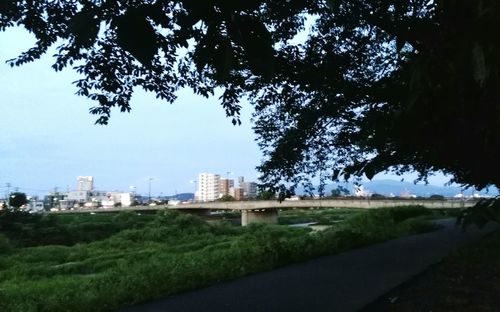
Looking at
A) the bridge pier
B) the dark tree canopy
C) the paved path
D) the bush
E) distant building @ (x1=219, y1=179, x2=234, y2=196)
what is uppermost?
distant building @ (x1=219, y1=179, x2=234, y2=196)

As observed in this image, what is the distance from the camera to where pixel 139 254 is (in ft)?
90.3

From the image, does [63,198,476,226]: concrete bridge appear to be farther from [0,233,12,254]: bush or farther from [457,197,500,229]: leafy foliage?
[457,197,500,229]: leafy foliage

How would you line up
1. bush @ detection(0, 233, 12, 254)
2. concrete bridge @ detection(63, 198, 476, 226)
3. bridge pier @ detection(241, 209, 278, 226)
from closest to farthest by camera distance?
1. bush @ detection(0, 233, 12, 254)
2. concrete bridge @ detection(63, 198, 476, 226)
3. bridge pier @ detection(241, 209, 278, 226)

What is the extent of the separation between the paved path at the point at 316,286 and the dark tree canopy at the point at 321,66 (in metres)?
1.85

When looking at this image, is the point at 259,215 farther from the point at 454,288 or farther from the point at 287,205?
the point at 454,288

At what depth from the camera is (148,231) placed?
43344 mm

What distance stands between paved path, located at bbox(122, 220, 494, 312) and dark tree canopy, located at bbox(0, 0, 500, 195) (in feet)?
6.08

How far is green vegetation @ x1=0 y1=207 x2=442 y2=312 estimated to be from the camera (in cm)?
791

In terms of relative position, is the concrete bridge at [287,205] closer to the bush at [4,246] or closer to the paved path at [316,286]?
the bush at [4,246]

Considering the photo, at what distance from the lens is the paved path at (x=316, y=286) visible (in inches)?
270

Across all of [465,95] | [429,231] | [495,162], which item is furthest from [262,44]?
[429,231]

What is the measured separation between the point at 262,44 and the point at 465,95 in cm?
222

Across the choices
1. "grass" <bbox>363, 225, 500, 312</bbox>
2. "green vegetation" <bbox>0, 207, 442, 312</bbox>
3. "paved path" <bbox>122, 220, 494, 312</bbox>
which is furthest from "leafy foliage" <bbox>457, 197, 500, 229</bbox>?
"green vegetation" <bbox>0, 207, 442, 312</bbox>

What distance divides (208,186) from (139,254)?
111620mm
